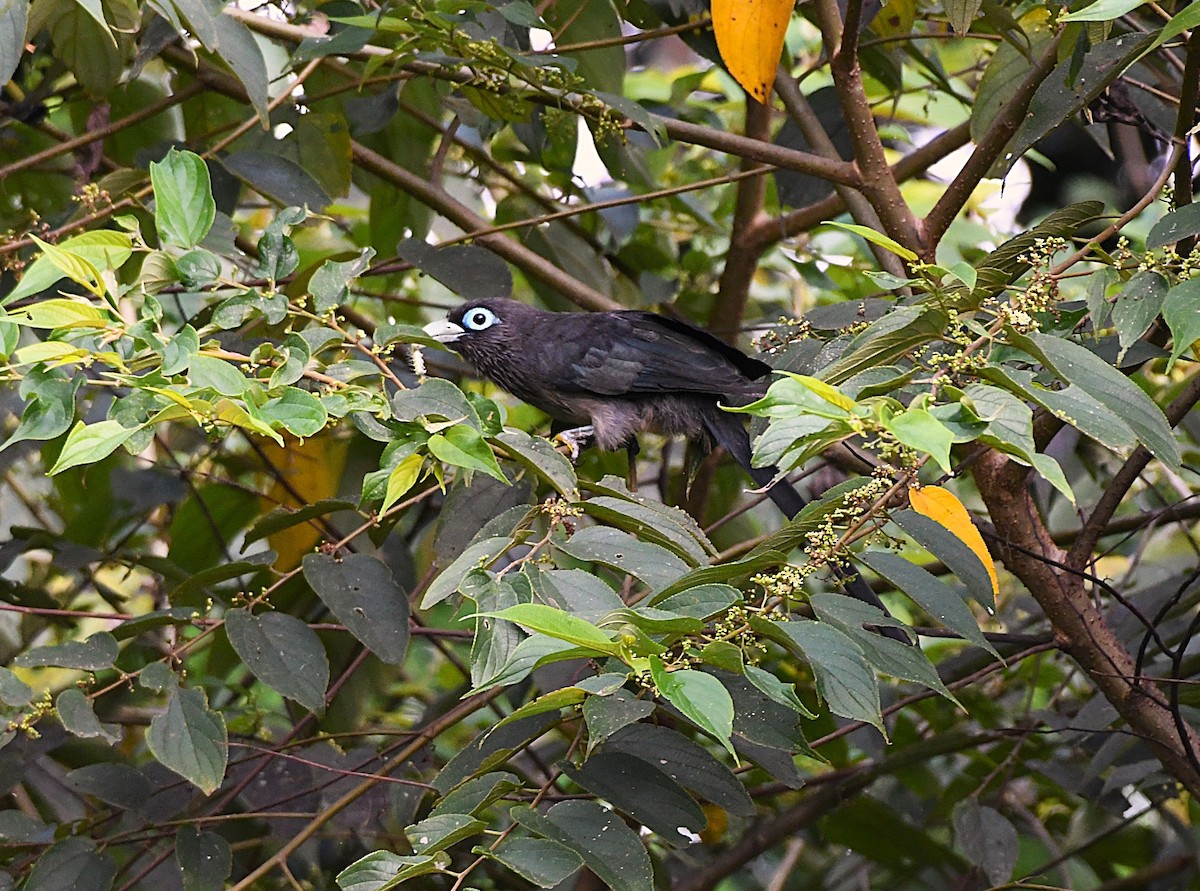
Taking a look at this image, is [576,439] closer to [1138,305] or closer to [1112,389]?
[1138,305]

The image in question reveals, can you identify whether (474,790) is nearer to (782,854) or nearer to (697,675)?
(697,675)

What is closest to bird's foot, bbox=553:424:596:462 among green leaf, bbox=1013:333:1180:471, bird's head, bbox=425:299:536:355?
bird's head, bbox=425:299:536:355

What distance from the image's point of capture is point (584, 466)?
11.6ft

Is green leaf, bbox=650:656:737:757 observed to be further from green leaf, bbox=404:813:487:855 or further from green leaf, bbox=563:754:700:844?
green leaf, bbox=563:754:700:844

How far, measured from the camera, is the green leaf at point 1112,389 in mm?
1259

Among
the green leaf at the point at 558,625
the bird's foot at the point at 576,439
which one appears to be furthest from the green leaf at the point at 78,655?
the bird's foot at the point at 576,439

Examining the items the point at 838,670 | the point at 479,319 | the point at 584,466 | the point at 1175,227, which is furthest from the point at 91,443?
the point at 584,466

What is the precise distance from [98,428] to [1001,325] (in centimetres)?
95

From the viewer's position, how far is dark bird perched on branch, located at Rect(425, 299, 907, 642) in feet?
9.71

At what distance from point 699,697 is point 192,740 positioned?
3.53 ft

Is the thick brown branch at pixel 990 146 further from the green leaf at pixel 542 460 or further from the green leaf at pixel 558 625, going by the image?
the green leaf at pixel 558 625

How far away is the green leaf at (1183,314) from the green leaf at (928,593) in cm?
38

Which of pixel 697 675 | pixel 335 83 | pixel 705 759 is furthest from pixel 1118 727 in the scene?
pixel 335 83

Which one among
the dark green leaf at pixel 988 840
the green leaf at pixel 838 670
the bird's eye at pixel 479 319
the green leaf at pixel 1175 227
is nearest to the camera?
the green leaf at pixel 838 670
